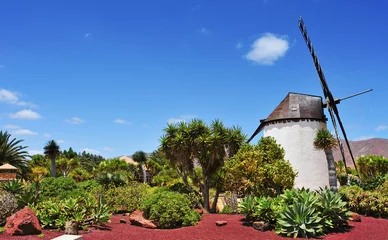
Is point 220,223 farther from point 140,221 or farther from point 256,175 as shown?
point 256,175

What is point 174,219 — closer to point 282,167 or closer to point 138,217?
point 138,217

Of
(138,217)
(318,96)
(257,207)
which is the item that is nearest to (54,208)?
(138,217)

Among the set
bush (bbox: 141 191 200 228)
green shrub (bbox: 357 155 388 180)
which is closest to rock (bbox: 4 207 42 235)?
bush (bbox: 141 191 200 228)

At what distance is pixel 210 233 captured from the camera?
12.5 metres

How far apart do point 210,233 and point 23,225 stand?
634cm

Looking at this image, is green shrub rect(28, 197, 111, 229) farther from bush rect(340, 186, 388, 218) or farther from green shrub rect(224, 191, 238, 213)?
bush rect(340, 186, 388, 218)

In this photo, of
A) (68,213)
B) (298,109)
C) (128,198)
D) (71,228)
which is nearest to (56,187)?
(128,198)

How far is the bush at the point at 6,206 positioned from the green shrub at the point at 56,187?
15.2 ft

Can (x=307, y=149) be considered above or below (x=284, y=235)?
above

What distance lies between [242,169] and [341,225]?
239 inches

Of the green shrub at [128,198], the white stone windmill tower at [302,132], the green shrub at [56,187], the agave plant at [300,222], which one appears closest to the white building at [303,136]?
the white stone windmill tower at [302,132]

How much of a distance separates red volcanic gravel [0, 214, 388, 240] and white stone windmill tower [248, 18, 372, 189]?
10.2 meters

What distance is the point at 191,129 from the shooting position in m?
20.2

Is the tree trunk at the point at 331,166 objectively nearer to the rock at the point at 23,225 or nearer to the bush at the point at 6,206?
the rock at the point at 23,225
